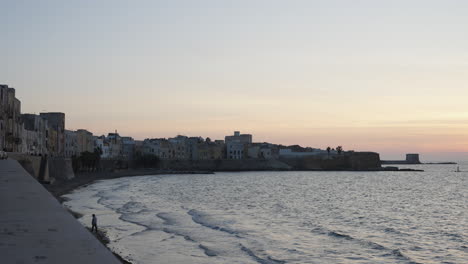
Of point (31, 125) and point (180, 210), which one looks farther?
point (31, 125)

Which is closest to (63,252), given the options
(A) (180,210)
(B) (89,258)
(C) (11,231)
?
(B) (89,258)

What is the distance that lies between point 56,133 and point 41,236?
4305 inches

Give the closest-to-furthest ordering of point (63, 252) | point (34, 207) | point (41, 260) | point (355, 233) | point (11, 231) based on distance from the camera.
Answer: point (41, 260) < point (63, 252) < point (11, 231) < point (34, 207) < point (355, 233)

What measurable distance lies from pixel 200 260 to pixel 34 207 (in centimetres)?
869

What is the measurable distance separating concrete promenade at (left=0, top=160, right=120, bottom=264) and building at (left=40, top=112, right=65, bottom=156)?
94487mm

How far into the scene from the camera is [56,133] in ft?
387

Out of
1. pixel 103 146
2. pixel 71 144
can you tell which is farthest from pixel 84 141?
pixel 103 146

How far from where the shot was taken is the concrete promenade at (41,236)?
12.0 m

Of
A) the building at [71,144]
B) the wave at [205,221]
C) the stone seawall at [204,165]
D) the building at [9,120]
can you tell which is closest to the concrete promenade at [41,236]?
the wave at [205,221]

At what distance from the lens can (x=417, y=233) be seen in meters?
35.1

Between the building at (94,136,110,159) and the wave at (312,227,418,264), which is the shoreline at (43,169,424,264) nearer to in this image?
the wave at (312,227,418,264)

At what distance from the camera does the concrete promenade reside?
39.5 ft

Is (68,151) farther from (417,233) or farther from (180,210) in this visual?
(417,233)

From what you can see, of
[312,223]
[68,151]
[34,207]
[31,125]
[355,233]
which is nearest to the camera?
[34,207]
